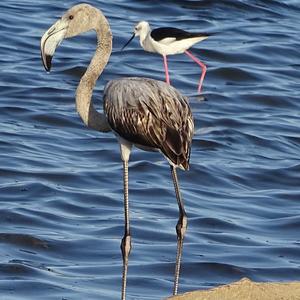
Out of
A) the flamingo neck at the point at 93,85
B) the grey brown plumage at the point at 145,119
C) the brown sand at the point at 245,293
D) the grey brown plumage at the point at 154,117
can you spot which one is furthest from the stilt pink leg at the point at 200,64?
→ the brown sand at the point at 245,293

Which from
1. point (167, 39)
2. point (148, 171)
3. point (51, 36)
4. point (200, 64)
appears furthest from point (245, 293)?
point (167, 39)

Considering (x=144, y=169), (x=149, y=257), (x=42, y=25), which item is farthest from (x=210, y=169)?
(x=42, y=25)

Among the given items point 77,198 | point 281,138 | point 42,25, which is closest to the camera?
point 77,198

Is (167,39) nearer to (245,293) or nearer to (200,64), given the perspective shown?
(200,64)

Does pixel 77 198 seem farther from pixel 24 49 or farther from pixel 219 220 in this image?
pixel 24 49

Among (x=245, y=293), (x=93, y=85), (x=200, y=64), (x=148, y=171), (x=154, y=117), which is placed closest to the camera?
(x=245, y=293)

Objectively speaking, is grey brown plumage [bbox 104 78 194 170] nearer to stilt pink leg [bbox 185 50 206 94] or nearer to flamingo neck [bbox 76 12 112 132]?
flamingo neck [bbox 76 12 112 132]

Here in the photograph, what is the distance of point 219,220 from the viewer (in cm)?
1198

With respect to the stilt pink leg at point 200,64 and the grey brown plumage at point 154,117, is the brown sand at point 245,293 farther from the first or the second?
the stilt pink leg at point 200,64

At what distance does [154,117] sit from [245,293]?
191 centimetres

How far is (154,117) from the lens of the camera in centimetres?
877

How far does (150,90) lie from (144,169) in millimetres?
5090

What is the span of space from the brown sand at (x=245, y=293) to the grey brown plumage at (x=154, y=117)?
5.36 ft

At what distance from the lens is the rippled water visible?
1052cm
